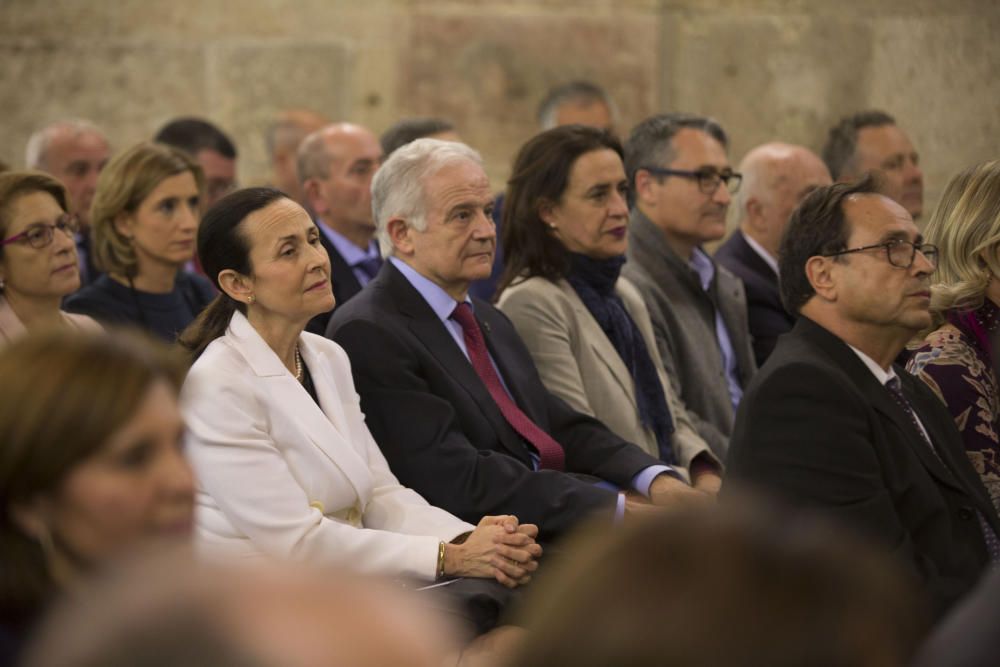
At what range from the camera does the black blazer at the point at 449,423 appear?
3723 mm

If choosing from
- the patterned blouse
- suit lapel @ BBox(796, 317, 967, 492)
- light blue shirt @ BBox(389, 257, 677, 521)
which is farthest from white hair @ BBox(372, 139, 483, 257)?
the patterned blouse

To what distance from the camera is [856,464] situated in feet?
10.3

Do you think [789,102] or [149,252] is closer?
[149,252]

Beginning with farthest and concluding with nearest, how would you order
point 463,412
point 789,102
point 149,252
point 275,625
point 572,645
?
1. point 789,102
2. point 149,252
3. point 463,412
4. point 572,645
5. point 275,625

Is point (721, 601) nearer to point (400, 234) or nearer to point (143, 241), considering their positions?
point (400, 234)

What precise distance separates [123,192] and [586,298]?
1.72 meters

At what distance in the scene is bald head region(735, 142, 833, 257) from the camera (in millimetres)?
6078

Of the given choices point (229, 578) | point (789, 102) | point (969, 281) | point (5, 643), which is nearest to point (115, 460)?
point (5, 643)

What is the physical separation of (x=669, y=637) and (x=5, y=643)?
47.8 inches

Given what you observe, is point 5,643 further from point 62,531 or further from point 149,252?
point 149,252

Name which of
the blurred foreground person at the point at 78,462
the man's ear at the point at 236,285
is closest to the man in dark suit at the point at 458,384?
the man's ear at the point at 236,285

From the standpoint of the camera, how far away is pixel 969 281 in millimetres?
3932

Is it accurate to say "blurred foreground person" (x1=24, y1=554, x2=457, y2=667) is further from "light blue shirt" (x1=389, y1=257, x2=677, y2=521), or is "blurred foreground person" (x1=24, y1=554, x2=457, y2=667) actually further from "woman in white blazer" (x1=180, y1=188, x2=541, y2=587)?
"light blue shirt" (x1=389, y1=257, x2=677, y2=521)

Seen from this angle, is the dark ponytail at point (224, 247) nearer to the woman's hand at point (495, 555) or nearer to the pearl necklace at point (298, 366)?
the pearl necklace at point (298, 366)
